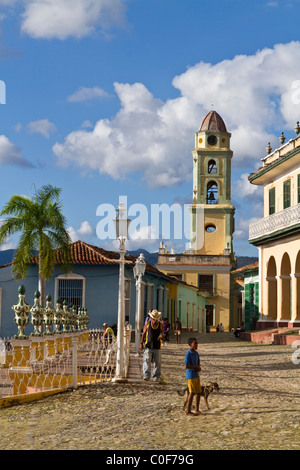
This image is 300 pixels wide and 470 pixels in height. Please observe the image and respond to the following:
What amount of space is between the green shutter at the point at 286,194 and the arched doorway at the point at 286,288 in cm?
211

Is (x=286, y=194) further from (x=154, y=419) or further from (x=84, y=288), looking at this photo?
(x=154, y=419)

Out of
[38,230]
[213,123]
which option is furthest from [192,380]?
[213,123]

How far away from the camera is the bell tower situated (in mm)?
Answer: 57250

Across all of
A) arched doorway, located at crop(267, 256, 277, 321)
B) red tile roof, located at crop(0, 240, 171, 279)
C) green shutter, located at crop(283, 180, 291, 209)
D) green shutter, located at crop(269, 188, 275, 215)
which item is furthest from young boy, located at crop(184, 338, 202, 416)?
green shutter, located at crop(269, 188, 275, 215)

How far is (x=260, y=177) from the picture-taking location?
99.8 ft

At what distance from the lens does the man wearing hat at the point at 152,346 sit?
12750 mm

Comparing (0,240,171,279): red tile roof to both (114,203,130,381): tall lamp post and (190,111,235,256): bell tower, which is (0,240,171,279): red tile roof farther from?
(190,111,235,256): bell tower

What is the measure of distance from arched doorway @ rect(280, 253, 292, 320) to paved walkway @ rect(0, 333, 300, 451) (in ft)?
48.2

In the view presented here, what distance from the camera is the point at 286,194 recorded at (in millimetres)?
28453

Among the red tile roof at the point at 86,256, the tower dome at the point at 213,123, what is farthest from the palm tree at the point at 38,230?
the tower dome at the point at 213,123

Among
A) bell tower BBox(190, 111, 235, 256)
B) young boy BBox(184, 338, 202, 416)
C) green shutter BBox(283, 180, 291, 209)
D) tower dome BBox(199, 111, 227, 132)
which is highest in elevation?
tower dome BBox(199, 111, 227, 132)
